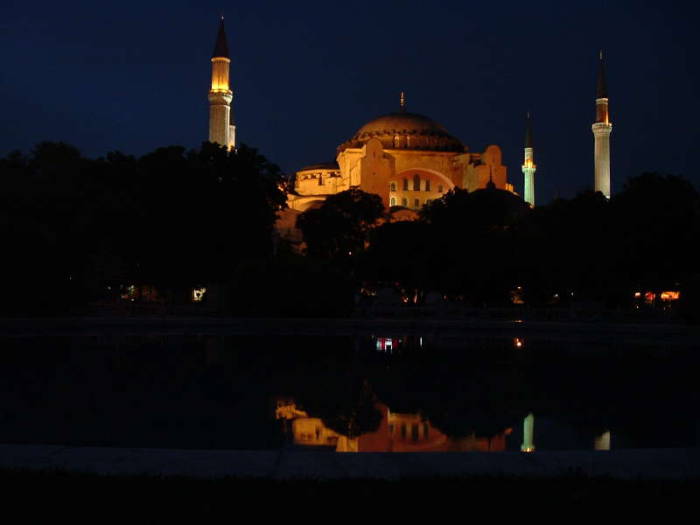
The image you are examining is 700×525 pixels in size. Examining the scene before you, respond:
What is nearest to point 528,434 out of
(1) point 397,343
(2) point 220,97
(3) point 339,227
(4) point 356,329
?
(1) point 397,343

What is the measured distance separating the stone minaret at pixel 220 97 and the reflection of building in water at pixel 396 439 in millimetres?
44961

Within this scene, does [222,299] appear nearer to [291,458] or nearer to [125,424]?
[125,424]

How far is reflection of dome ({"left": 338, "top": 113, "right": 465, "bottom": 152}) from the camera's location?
236ft

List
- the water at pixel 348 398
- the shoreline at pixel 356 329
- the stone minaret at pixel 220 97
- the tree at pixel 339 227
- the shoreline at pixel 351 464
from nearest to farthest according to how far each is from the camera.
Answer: the shoreline at pixel 351 464 < the water at pixel 348 398 < the shoreline at pixel 356 329 < the tree at pixel 339 227 < the stone minaret at pixel 220 97

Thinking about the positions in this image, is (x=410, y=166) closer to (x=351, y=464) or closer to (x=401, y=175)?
(x=401, y=175)

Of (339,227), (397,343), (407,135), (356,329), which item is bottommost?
(397,343)

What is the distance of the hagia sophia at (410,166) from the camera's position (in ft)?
199

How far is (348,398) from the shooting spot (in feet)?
27.9

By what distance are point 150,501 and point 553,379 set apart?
7146mm

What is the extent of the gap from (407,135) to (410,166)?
3.99 m

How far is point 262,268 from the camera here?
78.9ft

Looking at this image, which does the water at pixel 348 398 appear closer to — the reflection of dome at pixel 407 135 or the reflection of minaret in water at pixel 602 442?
the reflection of minaret in water at pixel 602 442

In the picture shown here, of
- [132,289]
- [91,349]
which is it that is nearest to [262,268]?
[91,349]

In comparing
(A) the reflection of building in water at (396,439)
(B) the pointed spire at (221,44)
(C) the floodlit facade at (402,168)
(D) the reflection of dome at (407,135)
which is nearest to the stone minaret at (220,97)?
(B) the pointed spire at (221,44)
